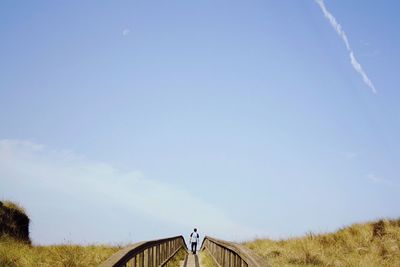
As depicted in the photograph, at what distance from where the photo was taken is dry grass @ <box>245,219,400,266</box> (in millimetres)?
16531

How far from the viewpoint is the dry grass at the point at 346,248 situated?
1653 cm

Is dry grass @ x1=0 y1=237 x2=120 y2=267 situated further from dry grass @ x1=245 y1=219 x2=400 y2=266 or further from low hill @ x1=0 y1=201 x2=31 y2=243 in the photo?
low hill @ x1=0 y1=201 x2=31 y2=243

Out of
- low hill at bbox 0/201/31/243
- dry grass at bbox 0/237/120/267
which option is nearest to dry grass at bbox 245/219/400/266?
dry grass at bbox 0/237/120/267

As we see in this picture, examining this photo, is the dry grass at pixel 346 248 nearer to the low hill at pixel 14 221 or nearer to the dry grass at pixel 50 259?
the dry grass at pixel 50 259

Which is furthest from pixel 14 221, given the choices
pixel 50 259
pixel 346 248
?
pixel 346 248

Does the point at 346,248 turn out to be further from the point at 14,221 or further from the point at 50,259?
the point at 14,221

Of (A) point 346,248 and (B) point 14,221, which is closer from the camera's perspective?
(A) point 346,248

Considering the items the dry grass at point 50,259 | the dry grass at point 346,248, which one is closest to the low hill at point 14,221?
the dry grass at point 50,259

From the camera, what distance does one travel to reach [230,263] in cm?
1016

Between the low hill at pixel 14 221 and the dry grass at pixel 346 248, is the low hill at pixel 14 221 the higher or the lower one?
the higher one

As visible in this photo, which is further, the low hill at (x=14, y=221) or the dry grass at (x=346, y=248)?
the low hill at (x=14, y=221)

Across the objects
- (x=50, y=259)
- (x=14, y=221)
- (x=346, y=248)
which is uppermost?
(x=14, y=221)

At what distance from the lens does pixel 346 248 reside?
20.7m

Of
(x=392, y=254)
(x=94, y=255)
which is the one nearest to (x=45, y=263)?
(x=94, y=255)
